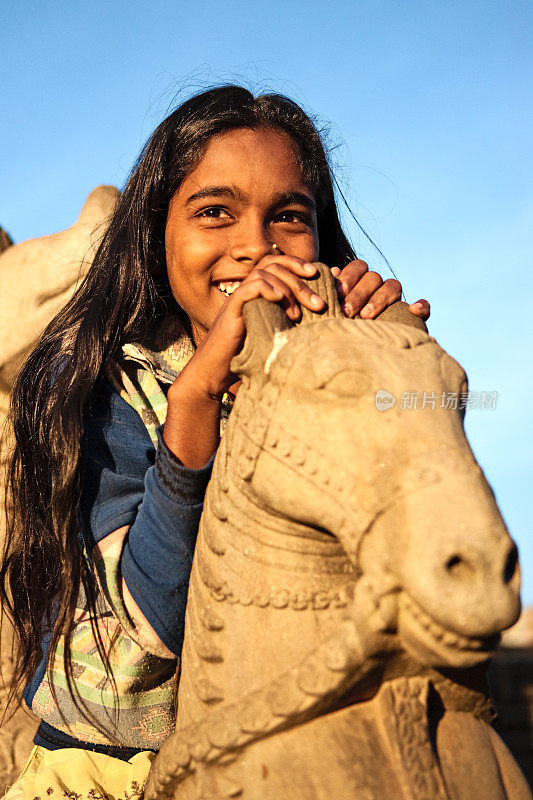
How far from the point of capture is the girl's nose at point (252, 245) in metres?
2.29

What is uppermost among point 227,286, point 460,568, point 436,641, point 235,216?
point 235,216

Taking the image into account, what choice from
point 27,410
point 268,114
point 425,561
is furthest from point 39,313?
point 425,561

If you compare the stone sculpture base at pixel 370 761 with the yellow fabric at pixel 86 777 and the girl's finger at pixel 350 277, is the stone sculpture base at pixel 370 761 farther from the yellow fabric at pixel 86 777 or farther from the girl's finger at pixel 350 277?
the girl's finger at pixel 350 277

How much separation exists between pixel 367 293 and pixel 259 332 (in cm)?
36

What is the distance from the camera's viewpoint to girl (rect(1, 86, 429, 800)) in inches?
75.0

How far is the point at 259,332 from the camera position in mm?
1636

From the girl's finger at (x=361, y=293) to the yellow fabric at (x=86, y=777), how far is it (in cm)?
117

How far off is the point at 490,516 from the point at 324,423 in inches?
12.5

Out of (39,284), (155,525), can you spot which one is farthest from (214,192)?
(39,284)

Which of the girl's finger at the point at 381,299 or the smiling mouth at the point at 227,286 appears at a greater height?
the smiling mouth at the point at 227,286

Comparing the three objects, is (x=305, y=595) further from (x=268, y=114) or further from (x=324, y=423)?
(x=268, y=114)

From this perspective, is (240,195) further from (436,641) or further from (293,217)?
(436,641)

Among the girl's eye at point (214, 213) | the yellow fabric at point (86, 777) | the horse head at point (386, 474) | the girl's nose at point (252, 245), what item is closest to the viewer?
the horse head at point (386, 474)

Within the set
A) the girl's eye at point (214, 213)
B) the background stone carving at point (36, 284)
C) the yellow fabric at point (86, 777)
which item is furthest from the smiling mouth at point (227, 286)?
the background stone carving at point (36, 284)
